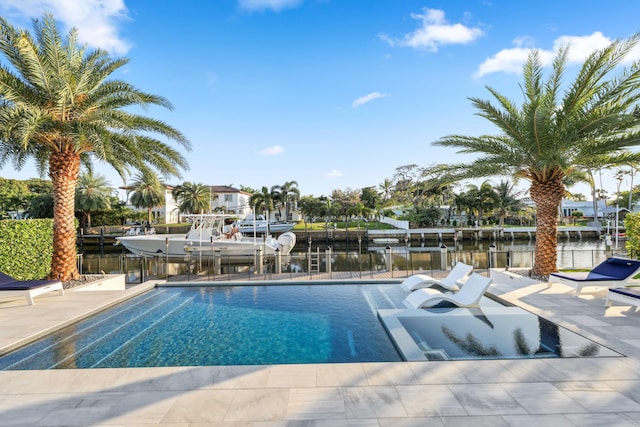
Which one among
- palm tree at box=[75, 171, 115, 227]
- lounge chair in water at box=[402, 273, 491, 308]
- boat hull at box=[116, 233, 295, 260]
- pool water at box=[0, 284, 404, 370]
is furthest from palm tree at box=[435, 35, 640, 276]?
palm tree at box=[75, 171, 115, 227]

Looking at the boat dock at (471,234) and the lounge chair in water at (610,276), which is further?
the boat dock at (471,234)

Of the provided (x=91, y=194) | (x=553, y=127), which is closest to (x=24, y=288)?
(x=553, y=127)

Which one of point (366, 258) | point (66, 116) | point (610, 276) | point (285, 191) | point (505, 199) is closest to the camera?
point (610, 276)

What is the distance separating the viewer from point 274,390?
157 inches

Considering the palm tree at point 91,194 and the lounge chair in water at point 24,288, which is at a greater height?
the palm tree at point 91,194

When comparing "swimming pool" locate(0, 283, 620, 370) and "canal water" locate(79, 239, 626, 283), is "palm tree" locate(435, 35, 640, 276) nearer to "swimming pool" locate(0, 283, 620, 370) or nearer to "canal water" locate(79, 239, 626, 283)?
"canal water" locate(79, 239, 626, 283)

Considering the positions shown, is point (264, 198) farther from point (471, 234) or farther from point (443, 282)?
point (443, 282)

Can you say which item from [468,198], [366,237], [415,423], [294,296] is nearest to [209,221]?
[294,296]

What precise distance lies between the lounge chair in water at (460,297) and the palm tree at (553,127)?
4065 millimetres

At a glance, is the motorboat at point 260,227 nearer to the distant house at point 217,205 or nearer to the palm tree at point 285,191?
the palm tree at point 285,191

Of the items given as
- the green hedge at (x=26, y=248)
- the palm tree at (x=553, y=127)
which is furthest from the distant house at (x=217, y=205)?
the palm tree at (x=553, y=127)

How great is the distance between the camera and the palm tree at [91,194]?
38406 millimetres

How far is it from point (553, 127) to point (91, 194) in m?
44.3

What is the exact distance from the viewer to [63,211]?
10.6m
